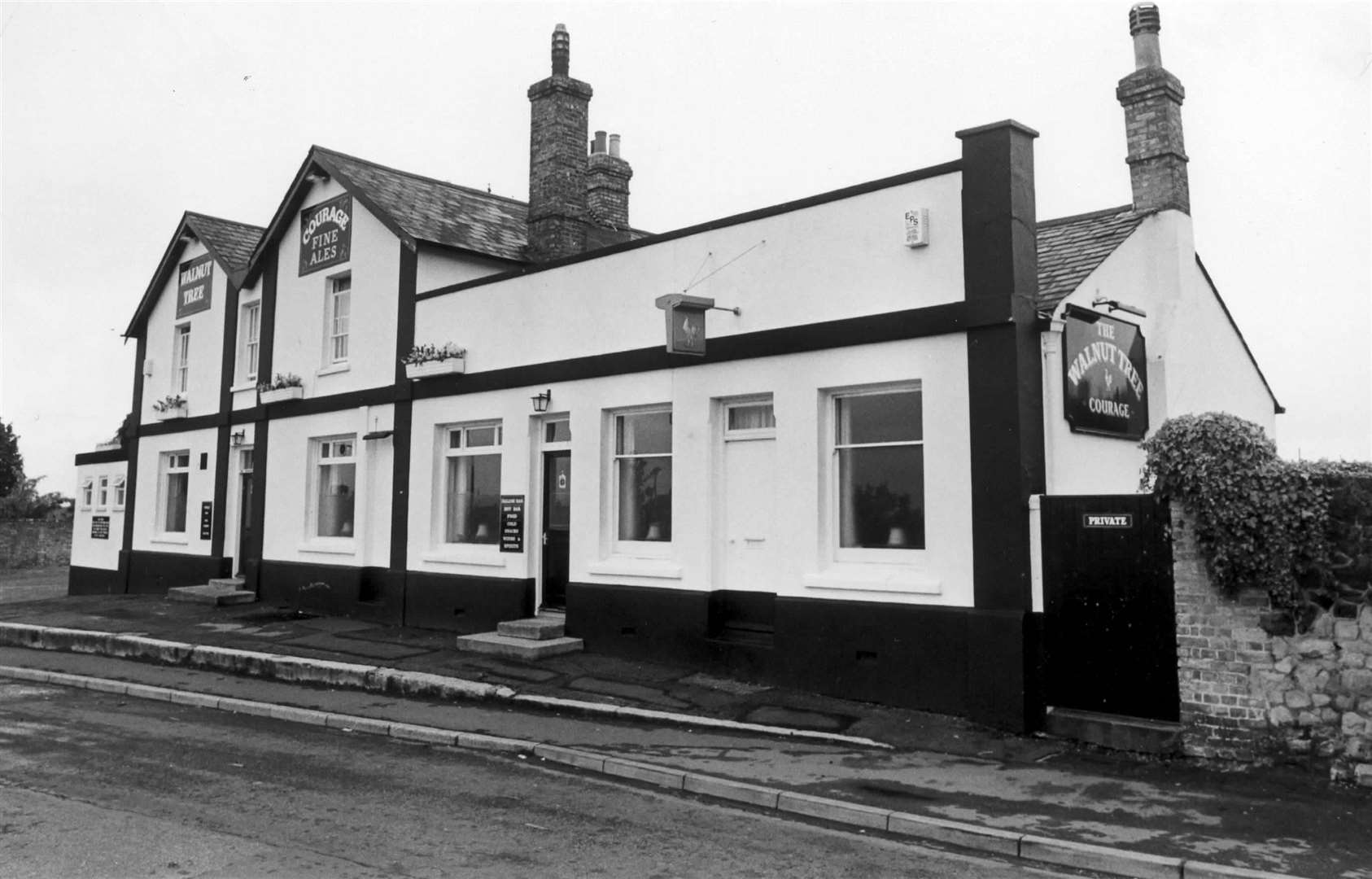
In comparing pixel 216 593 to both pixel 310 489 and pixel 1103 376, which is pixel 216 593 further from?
pixel 1103 376

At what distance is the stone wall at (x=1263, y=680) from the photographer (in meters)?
8.02

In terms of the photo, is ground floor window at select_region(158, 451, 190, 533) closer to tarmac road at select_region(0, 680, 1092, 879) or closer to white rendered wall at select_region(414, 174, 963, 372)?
white rendered wall at select_region(414, 174, 963, 372)

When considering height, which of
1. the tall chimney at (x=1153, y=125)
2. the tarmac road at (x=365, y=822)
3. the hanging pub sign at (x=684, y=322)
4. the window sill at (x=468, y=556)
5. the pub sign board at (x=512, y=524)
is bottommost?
the tarmac road at (x=365, y=822)

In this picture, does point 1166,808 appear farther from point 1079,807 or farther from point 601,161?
point 601,161

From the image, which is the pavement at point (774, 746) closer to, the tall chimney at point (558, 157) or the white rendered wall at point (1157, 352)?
the white rendered wall at point (1157, 352)

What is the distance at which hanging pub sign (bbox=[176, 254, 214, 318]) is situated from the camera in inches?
872

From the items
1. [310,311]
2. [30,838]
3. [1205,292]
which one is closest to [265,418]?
[310,311]

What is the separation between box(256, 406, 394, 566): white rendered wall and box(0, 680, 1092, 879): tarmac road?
24.3ft

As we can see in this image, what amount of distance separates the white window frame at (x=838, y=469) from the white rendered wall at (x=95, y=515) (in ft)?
62.3

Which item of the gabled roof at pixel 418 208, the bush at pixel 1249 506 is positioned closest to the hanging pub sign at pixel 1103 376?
the bush at pixel 1249 506

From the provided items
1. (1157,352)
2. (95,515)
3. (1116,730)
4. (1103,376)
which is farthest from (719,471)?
(95,515)

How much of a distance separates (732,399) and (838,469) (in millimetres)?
1683

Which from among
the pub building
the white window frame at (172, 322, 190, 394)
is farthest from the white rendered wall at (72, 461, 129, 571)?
the pub building

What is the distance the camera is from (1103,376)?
11.0 metres
